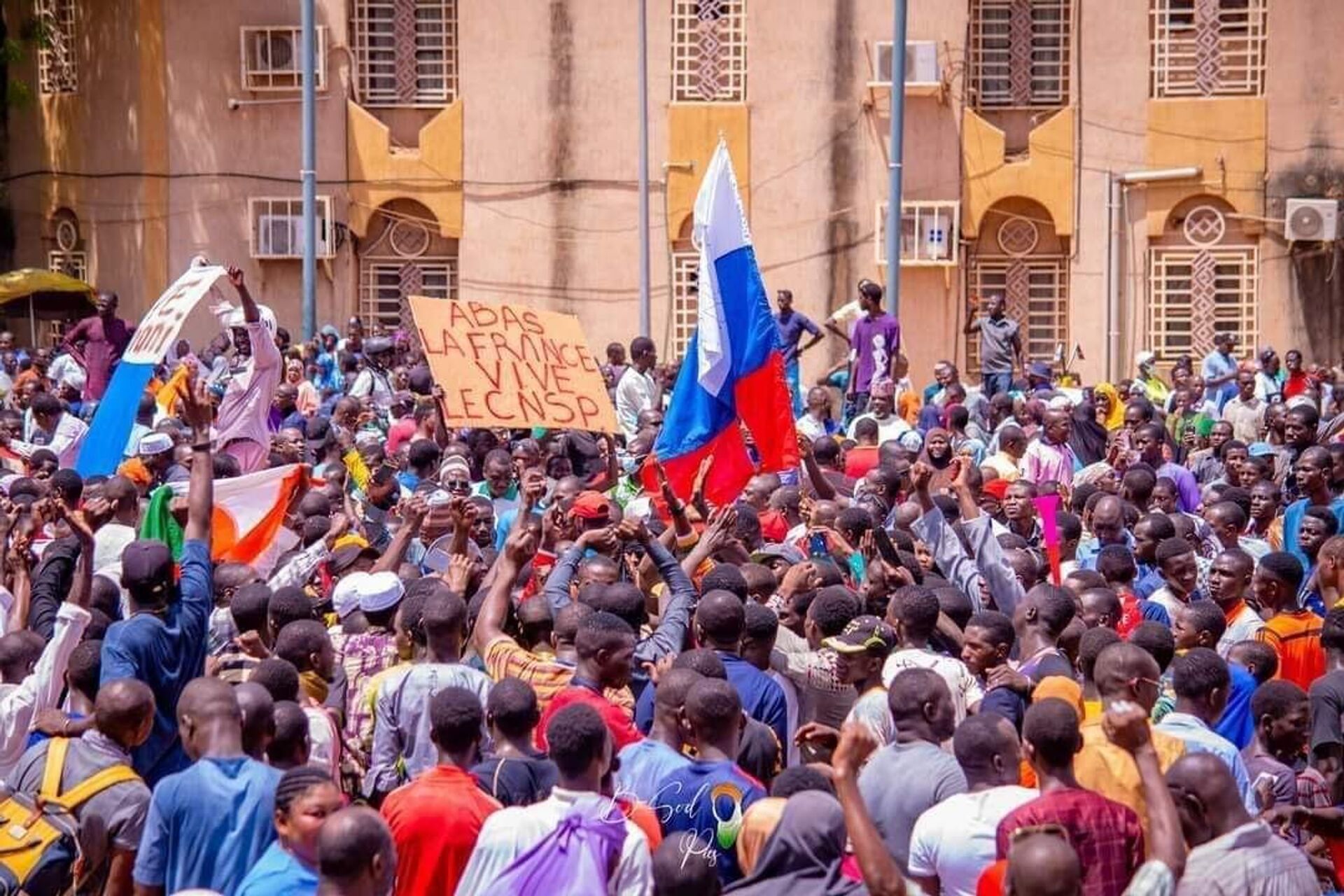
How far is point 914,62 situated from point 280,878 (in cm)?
2035

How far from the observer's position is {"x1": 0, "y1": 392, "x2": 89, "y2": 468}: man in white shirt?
1381cm

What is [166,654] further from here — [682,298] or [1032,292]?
[1032,292]

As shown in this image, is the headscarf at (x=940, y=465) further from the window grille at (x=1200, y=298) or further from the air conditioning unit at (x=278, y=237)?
the air conditioning unit at (x=278, y=237)

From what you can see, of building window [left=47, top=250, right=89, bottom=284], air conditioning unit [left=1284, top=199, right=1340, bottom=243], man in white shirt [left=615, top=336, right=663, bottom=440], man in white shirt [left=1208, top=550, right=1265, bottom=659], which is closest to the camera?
man in white shirt [left=1208, top=550, right=1265, bottom=659]

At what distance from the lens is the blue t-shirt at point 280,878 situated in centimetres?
534

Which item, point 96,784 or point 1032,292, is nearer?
point 96,784

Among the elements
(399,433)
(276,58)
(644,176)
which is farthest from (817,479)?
(276,58)

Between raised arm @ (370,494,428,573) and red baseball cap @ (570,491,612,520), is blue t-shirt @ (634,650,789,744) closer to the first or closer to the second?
raised arm @ (370,494,428,573)

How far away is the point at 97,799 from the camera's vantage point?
20.3 feet

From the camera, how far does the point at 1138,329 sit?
25047 millimetres

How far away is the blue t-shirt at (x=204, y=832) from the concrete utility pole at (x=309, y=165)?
17.8 metres

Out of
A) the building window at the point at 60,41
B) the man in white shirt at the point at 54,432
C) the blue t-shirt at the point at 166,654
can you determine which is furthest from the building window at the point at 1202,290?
the blue t-shirt at the point at 166,654

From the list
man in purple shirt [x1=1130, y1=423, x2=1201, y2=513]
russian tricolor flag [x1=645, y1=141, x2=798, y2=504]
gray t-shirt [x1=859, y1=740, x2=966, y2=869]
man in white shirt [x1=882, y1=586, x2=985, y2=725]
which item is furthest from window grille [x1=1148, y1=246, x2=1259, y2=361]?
gray t-shirt [x1=859, y1=740, x2=966, y2=869]

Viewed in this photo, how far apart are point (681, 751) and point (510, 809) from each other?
2.69ft
